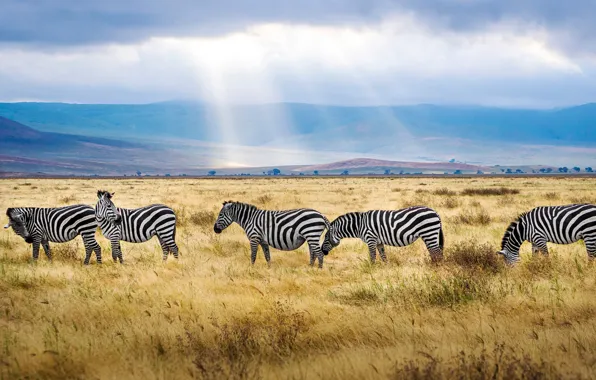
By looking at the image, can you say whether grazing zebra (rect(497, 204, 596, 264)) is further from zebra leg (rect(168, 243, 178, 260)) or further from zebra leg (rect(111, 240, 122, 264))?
zebra leg (rect(111, 240, 122, 264))

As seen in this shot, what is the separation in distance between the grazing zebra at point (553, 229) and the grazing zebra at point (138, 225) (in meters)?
8.00

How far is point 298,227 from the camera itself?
15.0 meters

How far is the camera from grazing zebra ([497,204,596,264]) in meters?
13.8

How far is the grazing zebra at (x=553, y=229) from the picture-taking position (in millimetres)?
13766

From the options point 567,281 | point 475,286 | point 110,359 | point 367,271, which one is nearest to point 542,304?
point 475,286

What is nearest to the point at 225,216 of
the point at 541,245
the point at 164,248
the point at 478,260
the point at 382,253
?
the point at 164,248

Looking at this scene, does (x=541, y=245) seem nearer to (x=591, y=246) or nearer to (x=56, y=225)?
(x=591, y=246)

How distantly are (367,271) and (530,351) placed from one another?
22.3 feet

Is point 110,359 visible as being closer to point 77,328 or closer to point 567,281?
point 77,328

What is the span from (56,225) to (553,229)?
1171cm

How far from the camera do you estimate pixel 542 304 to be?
9.59m

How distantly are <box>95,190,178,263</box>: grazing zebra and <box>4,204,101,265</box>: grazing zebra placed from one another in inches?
14.7

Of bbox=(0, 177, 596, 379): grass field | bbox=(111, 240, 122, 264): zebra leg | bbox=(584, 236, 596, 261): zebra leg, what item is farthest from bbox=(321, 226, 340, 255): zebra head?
bbox=(584, 236, 596, 261): zebra leg

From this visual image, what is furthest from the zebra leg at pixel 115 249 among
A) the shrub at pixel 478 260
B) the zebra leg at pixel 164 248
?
the shrub at pixel 478 260
